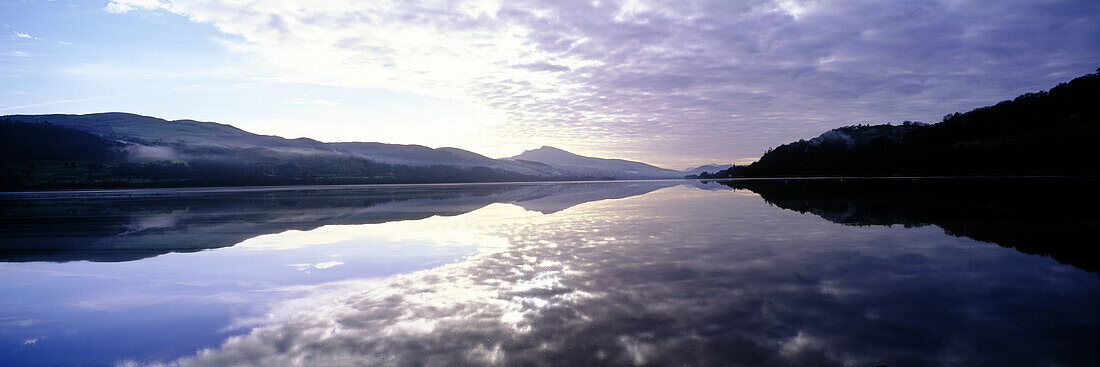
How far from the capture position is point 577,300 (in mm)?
9453

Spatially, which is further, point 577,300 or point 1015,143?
point 1015,143

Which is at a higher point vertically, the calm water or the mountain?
the mountain

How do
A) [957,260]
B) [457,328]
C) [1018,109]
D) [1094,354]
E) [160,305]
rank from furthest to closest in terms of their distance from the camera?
[1018,109] < [957,260] < [160,305] < [457,328] < [1094,354]

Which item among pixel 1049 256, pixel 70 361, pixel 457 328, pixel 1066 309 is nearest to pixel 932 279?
pixel 1066 309

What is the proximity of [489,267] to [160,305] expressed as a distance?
752 centimetres

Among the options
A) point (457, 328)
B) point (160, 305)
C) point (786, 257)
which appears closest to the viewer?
point (457, 328)

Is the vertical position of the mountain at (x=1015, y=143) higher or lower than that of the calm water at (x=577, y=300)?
higher

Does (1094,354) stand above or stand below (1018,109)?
below

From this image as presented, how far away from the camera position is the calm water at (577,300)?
22.3 ft

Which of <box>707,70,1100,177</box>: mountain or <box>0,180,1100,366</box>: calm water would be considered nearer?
<box>0,180,1100,366</box>: calm water

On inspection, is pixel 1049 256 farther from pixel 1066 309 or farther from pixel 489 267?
pixel 489 267

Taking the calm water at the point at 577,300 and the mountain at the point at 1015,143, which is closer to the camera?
the calm water at the point at 577,300

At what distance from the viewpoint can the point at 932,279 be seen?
10516mm

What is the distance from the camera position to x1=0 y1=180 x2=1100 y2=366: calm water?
22.3 feet
